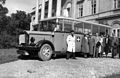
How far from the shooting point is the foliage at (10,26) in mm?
31422

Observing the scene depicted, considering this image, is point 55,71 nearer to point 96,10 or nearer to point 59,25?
point 59,25

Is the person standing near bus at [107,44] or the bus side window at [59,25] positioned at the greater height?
the bus side window at [59,25]

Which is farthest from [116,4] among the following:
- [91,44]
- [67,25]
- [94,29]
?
[67,25]

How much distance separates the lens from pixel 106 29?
1727cm

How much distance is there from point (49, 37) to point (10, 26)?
34.2 metres

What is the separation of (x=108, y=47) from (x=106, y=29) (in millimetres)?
2843

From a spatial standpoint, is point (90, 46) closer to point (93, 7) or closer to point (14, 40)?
point (93, 7)

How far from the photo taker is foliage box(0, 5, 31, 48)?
3142 cm

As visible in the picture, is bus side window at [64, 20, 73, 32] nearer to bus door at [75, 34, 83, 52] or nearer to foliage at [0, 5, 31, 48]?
bus door at [75, 34, 83, 52]

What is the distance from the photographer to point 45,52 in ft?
37.2

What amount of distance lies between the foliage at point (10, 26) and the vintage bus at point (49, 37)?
5.96m

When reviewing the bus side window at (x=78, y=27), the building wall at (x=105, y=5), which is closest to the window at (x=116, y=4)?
the building wall at (x=105, y=5)

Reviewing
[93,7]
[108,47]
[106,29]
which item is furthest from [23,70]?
[93,7]

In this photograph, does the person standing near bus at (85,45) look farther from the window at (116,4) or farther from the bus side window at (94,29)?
the window at (116,4)
